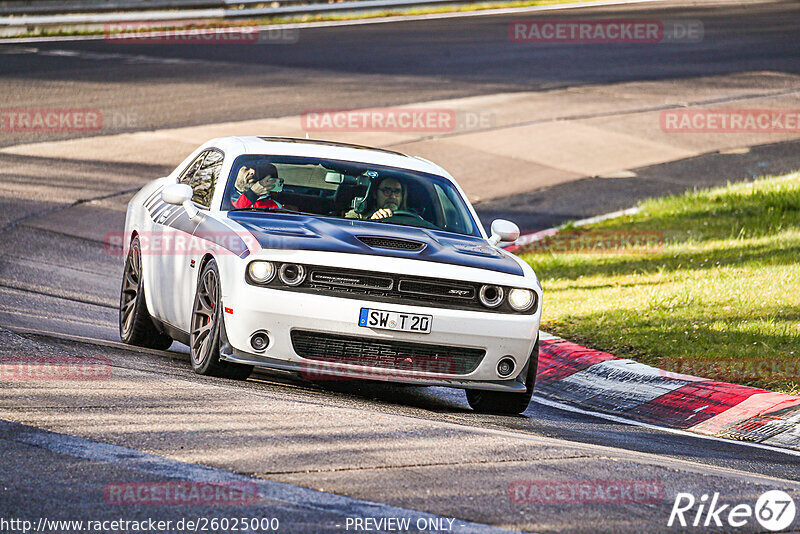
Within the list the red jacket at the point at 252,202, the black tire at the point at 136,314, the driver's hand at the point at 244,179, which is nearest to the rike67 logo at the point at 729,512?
the red jacket at the point at 252,202

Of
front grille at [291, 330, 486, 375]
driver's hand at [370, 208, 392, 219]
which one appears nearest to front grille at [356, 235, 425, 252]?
front grille at [291, 330, 486, 375]

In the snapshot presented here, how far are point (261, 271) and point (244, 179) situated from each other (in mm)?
1410

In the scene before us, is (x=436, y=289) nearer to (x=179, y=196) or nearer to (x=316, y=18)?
(x=179, y=196)

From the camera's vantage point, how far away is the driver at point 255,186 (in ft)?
28.0

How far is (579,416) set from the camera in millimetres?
8547

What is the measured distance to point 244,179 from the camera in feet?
28.5

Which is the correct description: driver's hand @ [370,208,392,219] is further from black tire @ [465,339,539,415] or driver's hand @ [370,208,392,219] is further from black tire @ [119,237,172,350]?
black tire @ [119,237,172,350]

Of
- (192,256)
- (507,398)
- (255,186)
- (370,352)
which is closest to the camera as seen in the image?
(370,352)

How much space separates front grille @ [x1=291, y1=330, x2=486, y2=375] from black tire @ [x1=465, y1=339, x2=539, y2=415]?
67 centimetres

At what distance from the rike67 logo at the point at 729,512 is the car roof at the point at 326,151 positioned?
13.3 feet

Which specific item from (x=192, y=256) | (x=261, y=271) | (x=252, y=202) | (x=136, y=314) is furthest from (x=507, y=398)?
(x=136, y=314)

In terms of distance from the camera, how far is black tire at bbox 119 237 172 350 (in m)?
9.41

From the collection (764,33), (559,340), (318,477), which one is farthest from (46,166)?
(764,33)

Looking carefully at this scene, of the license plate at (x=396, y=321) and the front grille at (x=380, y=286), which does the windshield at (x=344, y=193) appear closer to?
the front grille at (x=380, y=286)
